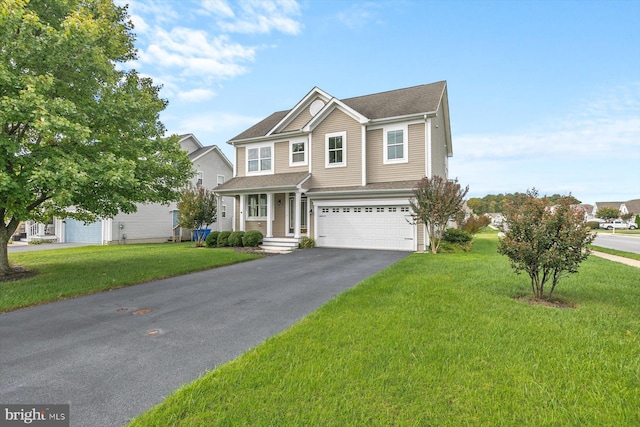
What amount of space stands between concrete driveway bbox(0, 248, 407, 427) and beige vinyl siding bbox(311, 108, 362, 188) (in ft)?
27.2

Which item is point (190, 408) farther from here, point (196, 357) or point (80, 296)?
point (80, 296)

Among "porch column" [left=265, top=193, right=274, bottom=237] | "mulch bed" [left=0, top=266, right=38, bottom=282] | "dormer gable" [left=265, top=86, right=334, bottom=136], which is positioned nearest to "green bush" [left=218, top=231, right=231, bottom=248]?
"porch column" [left=265, top=193, right=274, bottom=237]

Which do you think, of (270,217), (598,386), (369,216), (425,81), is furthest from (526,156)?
(598,386)

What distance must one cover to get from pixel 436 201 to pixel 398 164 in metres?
3.16

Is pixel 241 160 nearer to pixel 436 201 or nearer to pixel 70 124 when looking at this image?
pixel 436 201

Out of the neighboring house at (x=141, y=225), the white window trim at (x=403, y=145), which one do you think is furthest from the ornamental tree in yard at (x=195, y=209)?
the white window trim at (x=403, y=145)

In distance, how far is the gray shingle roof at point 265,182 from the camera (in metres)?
16.3

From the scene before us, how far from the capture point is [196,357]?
3.82 meters

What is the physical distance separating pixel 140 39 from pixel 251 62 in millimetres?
5341

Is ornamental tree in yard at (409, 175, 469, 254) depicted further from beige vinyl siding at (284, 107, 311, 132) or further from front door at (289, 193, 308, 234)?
beige vinyl siding at (284, 107, 311, 132)

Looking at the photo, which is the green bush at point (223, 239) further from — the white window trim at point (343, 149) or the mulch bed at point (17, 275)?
the mulch bed at point (17, 275)

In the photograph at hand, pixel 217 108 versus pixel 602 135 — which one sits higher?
pixel 217 108

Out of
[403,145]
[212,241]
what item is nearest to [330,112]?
[403,145]

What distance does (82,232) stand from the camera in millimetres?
20625
